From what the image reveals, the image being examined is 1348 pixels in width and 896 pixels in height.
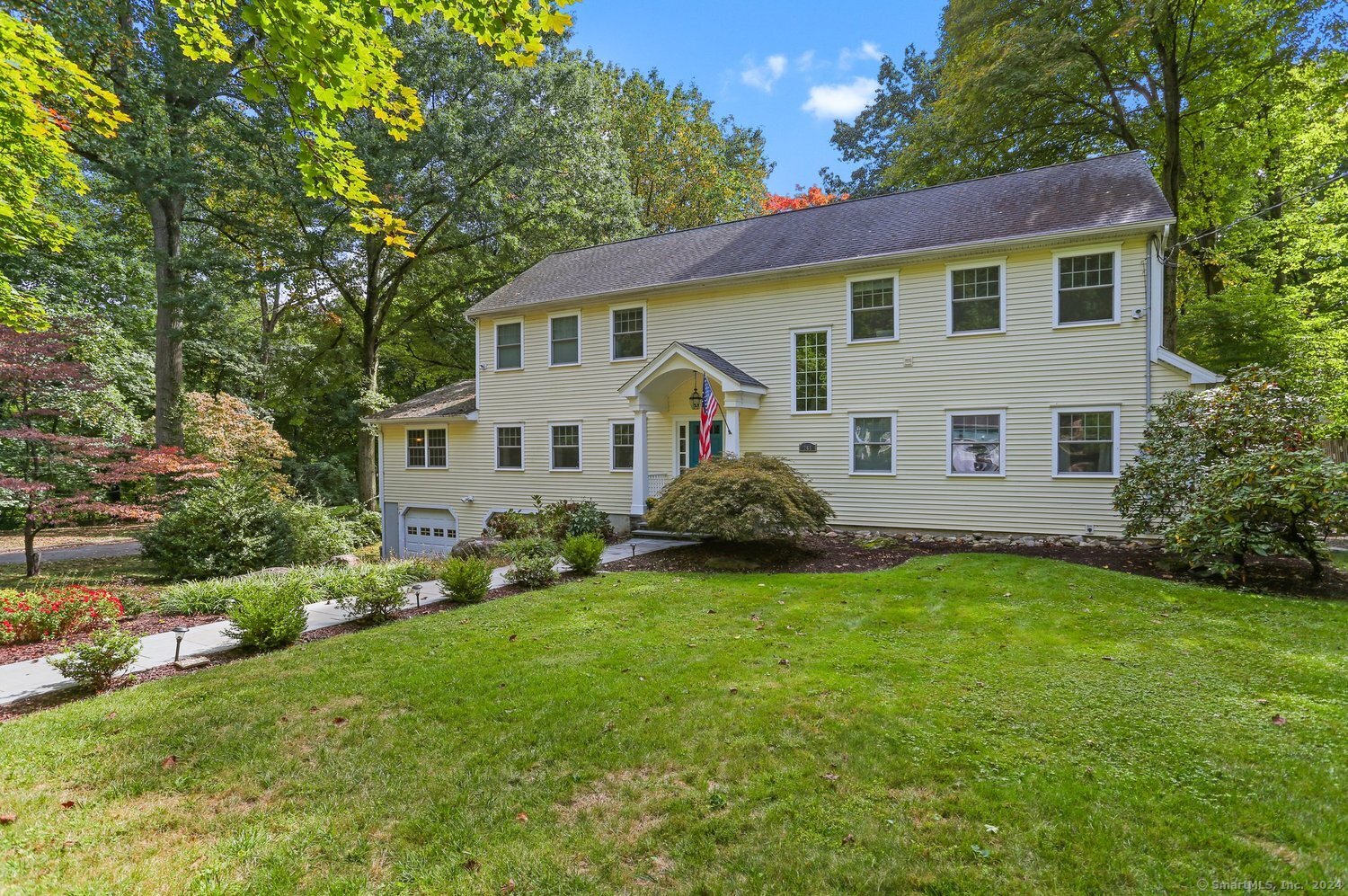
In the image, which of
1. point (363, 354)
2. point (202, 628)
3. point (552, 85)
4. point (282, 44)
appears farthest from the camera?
point (363, 354)

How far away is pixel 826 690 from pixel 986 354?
9389mm

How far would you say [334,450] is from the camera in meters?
26.0

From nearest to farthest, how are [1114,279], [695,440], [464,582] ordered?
1. [464,582]
2. [1114,279]
3. [695,440]

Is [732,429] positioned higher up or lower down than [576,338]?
lower down

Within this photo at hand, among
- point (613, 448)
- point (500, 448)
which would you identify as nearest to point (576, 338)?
point (613, 448)

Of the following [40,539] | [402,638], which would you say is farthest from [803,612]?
[40,539]

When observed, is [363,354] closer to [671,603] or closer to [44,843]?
[671,603]

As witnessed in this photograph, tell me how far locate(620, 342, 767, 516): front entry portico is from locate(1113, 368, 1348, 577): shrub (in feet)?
22.7

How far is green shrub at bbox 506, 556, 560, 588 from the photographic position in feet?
27.7

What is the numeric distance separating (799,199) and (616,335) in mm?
22044

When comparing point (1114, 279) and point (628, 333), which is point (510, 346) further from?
point (1114, 279)

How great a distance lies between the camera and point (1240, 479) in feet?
24.2

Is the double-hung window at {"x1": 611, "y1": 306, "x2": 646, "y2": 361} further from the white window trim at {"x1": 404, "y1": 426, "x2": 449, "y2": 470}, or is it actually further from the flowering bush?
the flowering bush

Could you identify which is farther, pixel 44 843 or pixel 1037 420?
pixel 1037 420
